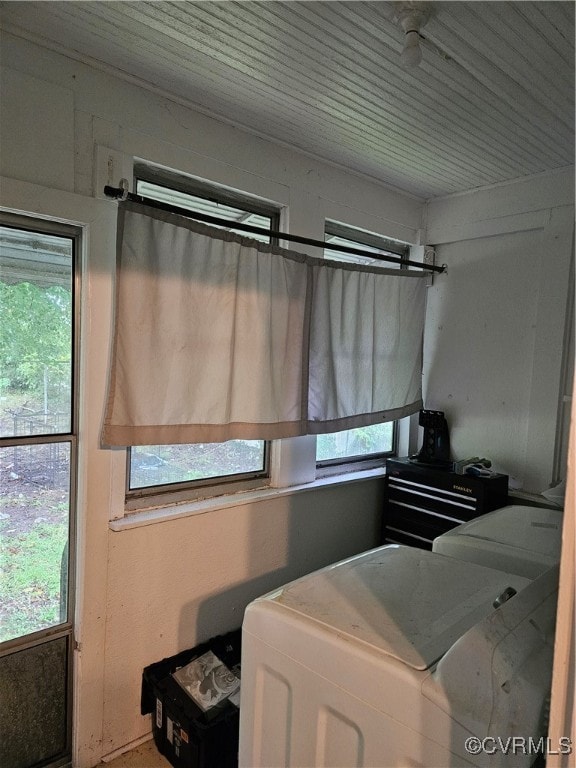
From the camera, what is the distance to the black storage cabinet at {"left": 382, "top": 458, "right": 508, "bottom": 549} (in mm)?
2297

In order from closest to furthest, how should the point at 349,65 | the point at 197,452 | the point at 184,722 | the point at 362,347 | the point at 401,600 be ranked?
the point at 401,600, the point at 349,65, the point at 184,722, the point at 197,452, the point at 362,347

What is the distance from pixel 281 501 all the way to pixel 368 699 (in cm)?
135

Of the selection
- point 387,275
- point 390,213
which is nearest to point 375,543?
point 387,275

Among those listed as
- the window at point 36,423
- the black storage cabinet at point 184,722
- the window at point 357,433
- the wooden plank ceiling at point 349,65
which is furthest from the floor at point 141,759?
the wooden plank ceiling at point 349,65

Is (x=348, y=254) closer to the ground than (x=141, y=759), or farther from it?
farther from it

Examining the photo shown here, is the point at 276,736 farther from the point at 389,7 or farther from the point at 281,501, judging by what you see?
the point at 389,7

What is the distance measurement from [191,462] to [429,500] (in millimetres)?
1261

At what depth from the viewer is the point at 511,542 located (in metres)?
1.60

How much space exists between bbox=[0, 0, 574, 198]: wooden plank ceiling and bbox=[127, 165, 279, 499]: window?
0.30 meters

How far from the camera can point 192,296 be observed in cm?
182

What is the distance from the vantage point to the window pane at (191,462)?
6.32 feet

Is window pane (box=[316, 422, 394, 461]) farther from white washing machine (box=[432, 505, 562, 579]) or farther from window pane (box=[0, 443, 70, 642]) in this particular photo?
window pane (box=[0, 443, 70, 642])

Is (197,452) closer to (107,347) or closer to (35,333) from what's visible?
(107,347)

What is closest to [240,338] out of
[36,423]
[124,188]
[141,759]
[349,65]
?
[124,188]
